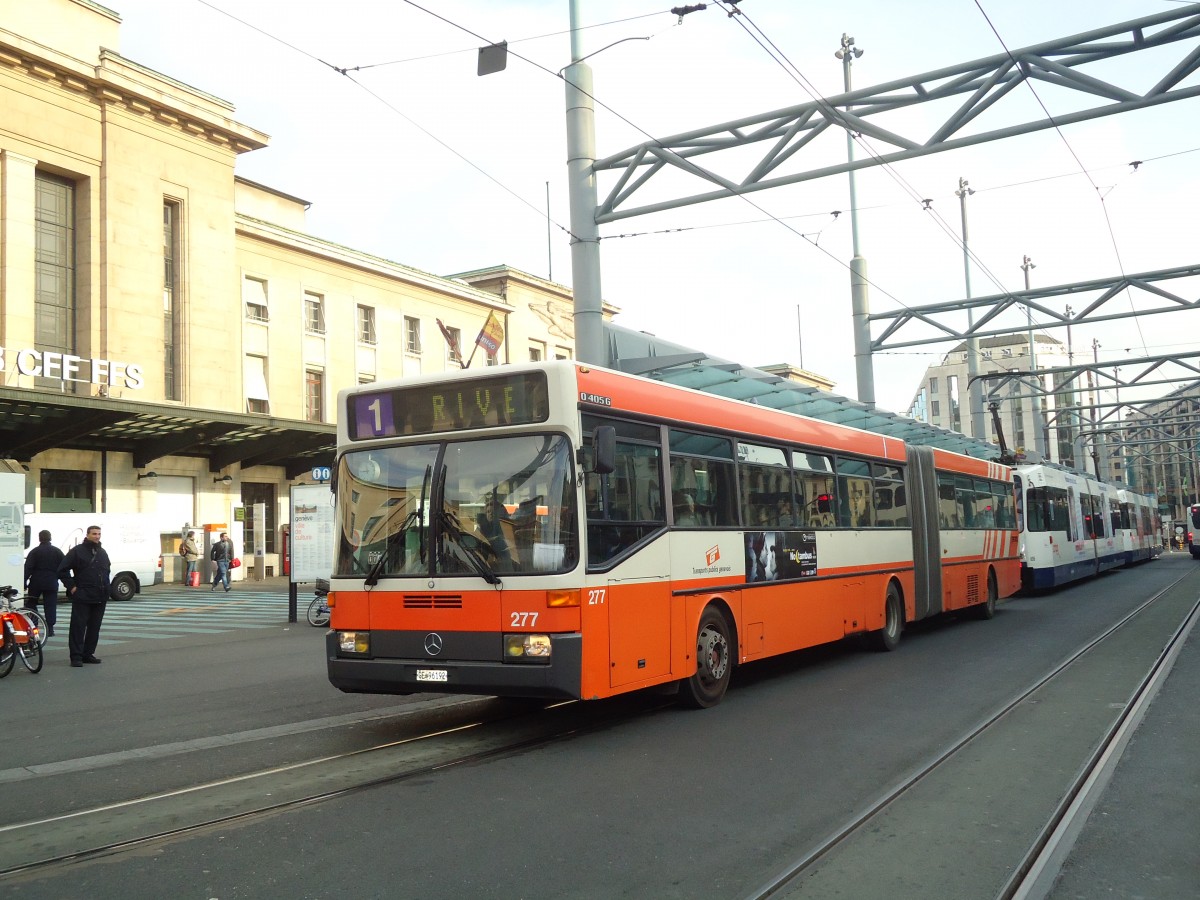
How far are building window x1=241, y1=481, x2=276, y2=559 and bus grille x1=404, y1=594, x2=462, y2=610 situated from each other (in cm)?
3254

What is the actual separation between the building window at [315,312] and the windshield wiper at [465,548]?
3554cm

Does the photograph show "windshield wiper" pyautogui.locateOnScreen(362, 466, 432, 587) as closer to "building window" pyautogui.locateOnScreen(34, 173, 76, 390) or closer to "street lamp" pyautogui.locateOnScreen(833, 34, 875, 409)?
"street lamp" pyautogui.locateOnScreen(833, 34, 875, 409)

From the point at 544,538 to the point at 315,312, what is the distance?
36.7 meters

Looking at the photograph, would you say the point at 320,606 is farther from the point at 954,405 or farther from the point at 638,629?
the point at 954,405

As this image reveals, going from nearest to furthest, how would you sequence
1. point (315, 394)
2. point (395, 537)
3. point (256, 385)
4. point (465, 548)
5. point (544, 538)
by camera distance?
point (544, 538), point (465, 548), point (395, 537), point (256, 385), point (315, 394)

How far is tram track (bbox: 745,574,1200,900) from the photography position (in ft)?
15.8

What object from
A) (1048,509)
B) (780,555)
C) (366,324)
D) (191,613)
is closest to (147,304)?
(366,324)

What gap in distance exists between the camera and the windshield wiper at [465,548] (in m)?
7.93

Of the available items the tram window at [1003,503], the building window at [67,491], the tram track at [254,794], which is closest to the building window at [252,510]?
the building window at [67,491]

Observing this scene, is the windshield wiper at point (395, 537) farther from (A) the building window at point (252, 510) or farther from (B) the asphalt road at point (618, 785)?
(A) the building window at point (252, 510)

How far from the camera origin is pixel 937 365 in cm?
11456

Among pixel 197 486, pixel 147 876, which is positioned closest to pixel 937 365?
pixel 197 486

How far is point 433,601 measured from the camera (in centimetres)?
812

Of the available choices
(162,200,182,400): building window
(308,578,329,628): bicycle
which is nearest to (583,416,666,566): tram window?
(308,578,329,628): bicycle
